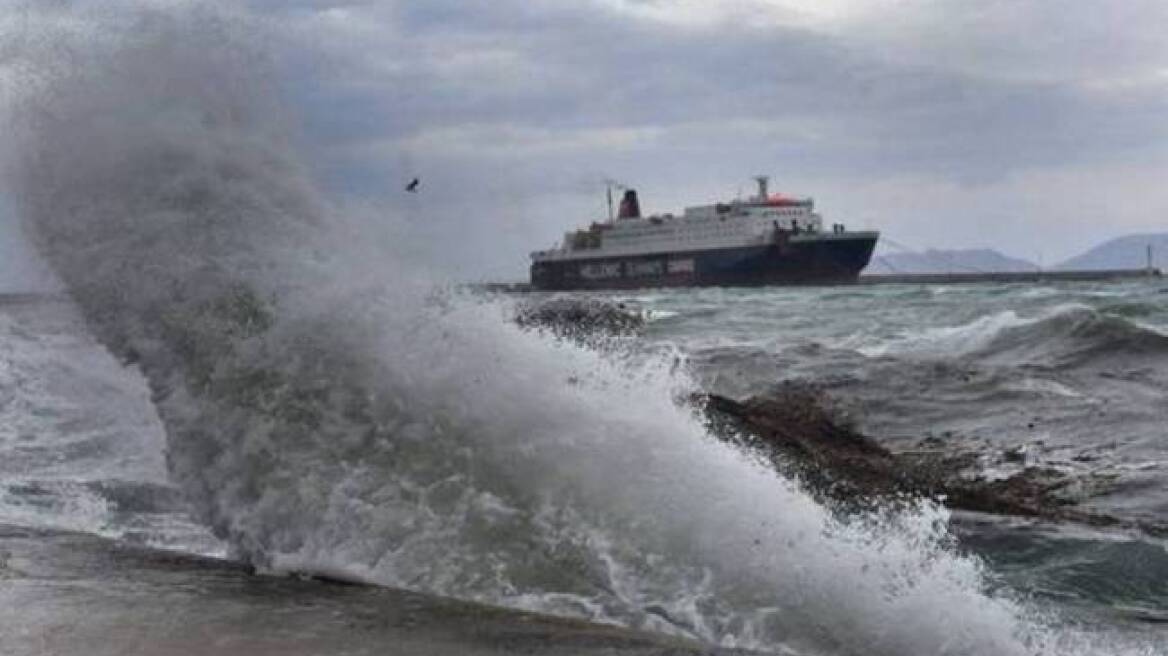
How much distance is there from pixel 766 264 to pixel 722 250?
3.61 meters

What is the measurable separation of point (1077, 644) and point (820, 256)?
283ft

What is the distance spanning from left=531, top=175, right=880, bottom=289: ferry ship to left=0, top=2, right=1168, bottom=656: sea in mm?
80939

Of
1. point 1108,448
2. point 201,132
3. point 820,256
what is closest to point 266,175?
point 201,132

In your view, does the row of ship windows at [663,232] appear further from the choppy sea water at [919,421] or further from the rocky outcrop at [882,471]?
the rocky outcrop at [882,471]

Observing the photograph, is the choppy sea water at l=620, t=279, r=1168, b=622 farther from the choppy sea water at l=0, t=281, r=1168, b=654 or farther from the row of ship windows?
the row of ship windows

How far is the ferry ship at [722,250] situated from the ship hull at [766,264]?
0.23ft

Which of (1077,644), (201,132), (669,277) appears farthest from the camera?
(669,277)

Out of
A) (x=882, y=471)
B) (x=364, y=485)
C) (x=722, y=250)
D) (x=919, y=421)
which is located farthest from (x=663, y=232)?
(x=364, y=485)

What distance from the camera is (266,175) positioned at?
855 cm

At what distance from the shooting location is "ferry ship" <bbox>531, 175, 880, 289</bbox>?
90688 millimetres

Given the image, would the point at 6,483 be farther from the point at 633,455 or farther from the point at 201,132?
the point at 633,455

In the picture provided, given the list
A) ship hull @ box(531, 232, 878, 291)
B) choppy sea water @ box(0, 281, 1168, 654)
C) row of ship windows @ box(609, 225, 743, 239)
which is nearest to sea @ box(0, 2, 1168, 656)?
choppy sea water @ box(0, 281, 1168, 654)

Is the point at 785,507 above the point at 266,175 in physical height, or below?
below

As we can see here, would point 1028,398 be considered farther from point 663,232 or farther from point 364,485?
point 663,232
